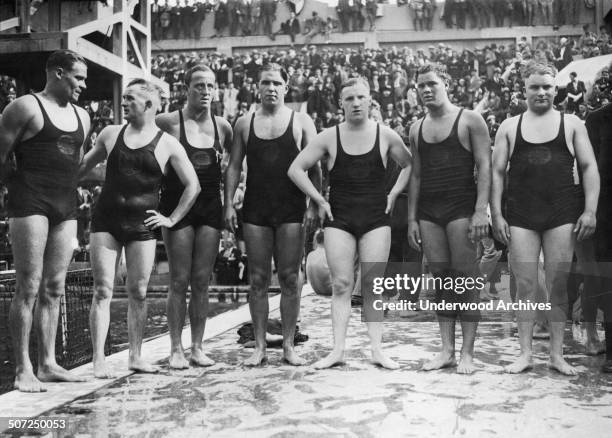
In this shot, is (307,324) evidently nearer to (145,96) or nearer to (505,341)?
(505,341)

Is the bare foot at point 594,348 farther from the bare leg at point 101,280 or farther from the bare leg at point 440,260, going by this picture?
the bare leg at point 101,280

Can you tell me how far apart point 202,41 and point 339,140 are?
29.0m

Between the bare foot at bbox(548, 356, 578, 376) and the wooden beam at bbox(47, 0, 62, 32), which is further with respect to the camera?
A: the wooden beam at bbox(47, 0, 62, 32)

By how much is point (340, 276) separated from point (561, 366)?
158 centimetres

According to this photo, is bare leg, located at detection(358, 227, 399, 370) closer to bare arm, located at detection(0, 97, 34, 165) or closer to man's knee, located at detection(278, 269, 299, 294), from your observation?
man's knee, located at detection(278, 269, 299, 294)

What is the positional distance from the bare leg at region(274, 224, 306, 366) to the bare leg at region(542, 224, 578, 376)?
5.63 ft

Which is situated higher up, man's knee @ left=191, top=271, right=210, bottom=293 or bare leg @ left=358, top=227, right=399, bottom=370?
bare leg @ left=358, top=227, right=399, bottom=370

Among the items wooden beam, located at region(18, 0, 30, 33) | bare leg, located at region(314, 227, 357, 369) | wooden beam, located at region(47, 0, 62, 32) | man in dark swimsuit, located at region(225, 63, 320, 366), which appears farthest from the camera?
wooden beam, located at region(47, 0, 62, 32)

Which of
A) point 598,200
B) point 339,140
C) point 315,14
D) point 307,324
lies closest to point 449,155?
point 339,140

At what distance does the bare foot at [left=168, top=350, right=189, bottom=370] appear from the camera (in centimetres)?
461

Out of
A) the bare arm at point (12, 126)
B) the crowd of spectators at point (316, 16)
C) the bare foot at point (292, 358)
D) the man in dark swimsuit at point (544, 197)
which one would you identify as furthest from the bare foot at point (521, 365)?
the crowd of spectators at point (316, 16)

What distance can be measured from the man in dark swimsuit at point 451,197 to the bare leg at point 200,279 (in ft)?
5.07

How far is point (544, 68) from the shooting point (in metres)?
4.47

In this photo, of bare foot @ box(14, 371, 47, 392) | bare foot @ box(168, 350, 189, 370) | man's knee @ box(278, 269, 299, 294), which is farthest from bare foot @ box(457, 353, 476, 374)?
bare foot @ box(14, 371, 47, 392)
